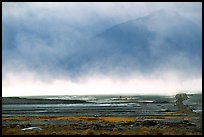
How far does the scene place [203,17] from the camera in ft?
58.7

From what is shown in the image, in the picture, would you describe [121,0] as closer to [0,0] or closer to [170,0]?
[170,0]

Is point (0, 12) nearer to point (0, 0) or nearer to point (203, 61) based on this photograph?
point (0, 0)

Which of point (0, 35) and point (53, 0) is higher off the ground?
point (53, 0)

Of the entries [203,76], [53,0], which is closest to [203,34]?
[203,76]

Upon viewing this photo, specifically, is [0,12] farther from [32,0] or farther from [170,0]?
[170,0]

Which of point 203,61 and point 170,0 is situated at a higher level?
point 170,0

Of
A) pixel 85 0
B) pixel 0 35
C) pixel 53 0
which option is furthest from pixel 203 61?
pixel 0 35

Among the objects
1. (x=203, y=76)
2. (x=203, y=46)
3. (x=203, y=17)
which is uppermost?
(x=203, y=17)

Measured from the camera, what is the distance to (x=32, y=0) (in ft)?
59.6

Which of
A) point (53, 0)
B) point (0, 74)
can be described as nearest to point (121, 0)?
point (53, 0)

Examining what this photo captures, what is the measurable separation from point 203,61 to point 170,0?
3.02 m

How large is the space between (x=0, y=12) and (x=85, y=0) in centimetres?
374

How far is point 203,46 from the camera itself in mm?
18141

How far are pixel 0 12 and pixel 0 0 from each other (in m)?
0.53
